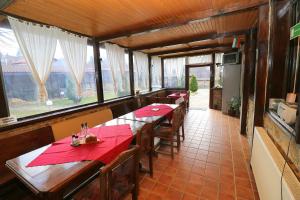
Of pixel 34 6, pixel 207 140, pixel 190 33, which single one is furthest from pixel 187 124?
pixel 34 6

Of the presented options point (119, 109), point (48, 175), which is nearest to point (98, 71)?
point (119, 109)

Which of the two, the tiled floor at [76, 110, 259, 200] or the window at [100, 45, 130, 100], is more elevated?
the window at [100, 45, 130, 100]

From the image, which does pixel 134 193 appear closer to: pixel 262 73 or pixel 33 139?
pixel 33 139

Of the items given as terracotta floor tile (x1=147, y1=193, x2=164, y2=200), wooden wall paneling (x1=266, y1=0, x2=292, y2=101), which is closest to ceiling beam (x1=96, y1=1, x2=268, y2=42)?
wooden wall paneling (x1=266, y1=0, x2=292, y2=101)

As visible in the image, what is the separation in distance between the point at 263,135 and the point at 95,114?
296 centimetres

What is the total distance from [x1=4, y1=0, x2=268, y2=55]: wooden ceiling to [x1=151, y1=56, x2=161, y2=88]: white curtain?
3356 mm

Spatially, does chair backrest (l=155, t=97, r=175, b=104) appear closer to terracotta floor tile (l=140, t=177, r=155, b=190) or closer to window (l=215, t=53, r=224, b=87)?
window (l=215, t=53, r=224, b=87)

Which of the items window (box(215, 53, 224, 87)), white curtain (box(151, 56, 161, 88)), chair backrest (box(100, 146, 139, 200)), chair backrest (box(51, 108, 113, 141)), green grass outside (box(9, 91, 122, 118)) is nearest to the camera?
chair backrest (box(100, 146, 139, 200))

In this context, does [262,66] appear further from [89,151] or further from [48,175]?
[48,175]

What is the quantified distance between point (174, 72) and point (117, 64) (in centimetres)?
360

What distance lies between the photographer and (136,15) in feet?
8.63

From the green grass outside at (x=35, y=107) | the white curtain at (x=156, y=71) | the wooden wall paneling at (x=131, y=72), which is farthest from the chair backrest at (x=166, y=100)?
the green grass outside at (x=35, y=107)

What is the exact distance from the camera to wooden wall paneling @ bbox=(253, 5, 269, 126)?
2.09 m

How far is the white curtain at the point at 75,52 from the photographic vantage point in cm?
308
